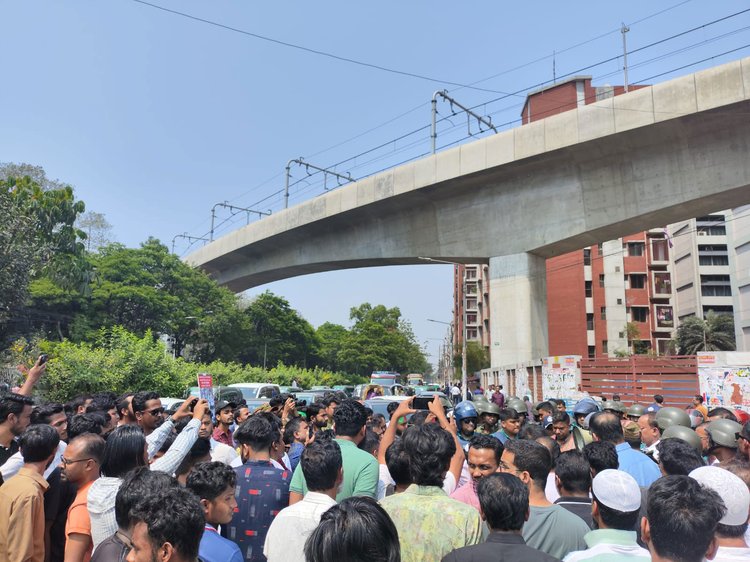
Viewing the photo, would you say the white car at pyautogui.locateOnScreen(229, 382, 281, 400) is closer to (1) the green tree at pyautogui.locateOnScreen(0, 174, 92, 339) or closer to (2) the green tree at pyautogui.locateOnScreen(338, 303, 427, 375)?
(1) the green tree at pyautogui.locateOnScreen(0, 174, 92, 339)

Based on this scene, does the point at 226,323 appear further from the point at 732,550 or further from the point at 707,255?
the point at 707,255

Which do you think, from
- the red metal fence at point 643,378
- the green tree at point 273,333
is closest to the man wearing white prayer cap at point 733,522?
the red metal fence at point 643,378

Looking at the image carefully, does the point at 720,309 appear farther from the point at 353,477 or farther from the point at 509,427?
the point at 353,477

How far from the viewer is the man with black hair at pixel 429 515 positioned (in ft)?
9.20

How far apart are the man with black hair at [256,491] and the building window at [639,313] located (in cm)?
5657

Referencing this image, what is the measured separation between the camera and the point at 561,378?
17609 mm

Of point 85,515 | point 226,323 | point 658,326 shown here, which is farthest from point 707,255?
point 85,515

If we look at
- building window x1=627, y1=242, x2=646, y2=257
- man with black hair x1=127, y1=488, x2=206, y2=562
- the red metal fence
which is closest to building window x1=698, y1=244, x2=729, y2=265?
building window x1=627, y1=242, x2=646, y2=257

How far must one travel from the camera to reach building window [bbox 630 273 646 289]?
54.7 metres

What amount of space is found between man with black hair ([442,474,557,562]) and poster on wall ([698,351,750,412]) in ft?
45.6

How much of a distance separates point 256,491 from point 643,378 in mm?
15634

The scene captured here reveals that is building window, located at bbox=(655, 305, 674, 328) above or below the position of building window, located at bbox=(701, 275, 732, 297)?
below

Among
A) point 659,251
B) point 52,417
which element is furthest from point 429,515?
point 659,251

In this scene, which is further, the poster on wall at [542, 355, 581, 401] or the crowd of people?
the poster on wall at [542, 355, 581, 401]
